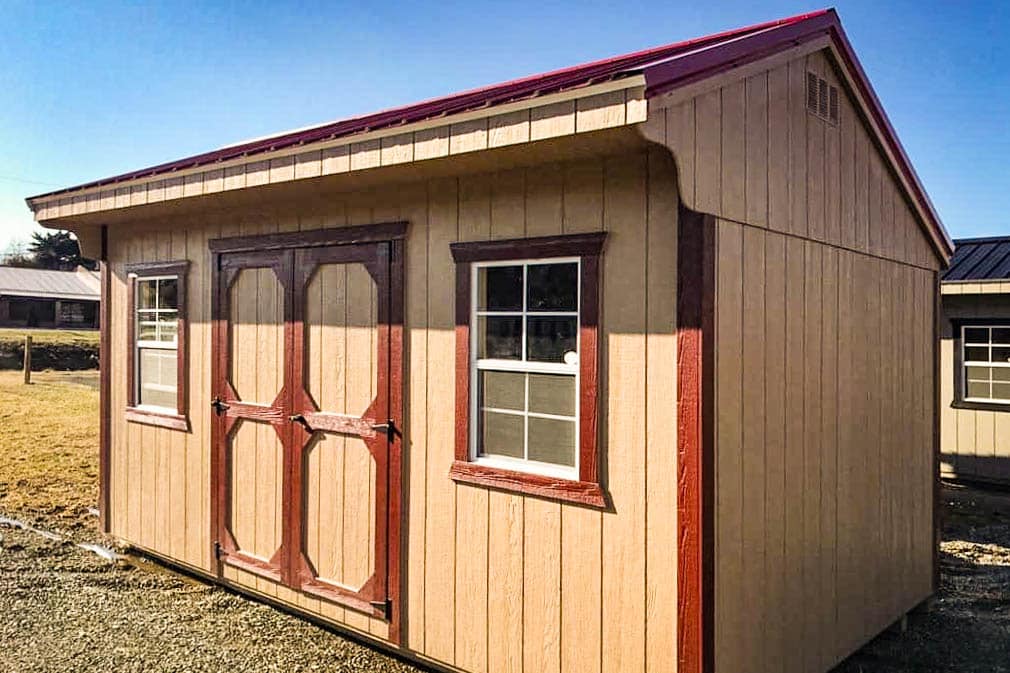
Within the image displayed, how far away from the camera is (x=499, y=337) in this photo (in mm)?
3725

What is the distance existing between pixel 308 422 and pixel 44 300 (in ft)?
119

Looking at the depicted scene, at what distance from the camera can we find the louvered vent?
156 inches

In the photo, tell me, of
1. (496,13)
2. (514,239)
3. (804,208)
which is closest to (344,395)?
(514,239)

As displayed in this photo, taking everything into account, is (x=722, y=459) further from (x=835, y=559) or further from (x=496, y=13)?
(x=496, y=13)

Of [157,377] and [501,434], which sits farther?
[157,377]

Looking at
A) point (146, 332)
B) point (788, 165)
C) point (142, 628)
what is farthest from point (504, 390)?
point (146, 332)

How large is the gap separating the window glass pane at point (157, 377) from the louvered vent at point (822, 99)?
443 cm

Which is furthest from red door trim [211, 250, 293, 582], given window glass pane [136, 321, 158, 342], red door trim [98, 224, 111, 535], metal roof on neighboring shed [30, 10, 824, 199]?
red door trim [98, 224, 111, 535]

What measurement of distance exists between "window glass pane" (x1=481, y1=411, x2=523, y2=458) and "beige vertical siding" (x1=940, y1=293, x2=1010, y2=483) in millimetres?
7606

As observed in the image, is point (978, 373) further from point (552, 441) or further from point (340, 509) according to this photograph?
point (340, 509)

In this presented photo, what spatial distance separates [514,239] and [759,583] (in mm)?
1887

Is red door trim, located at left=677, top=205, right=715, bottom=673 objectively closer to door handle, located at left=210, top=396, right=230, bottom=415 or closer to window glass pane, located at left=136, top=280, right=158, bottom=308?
door handle, located at left=210, top=396, right=230, bottom=415

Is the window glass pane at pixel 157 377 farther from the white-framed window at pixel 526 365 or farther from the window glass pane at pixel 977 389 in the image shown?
the window glass pane at pixel 977 389

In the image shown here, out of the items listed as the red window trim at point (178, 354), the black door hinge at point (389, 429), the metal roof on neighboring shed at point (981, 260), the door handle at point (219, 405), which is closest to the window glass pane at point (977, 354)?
the metal roof on neighboring shed at point (981, 260)
